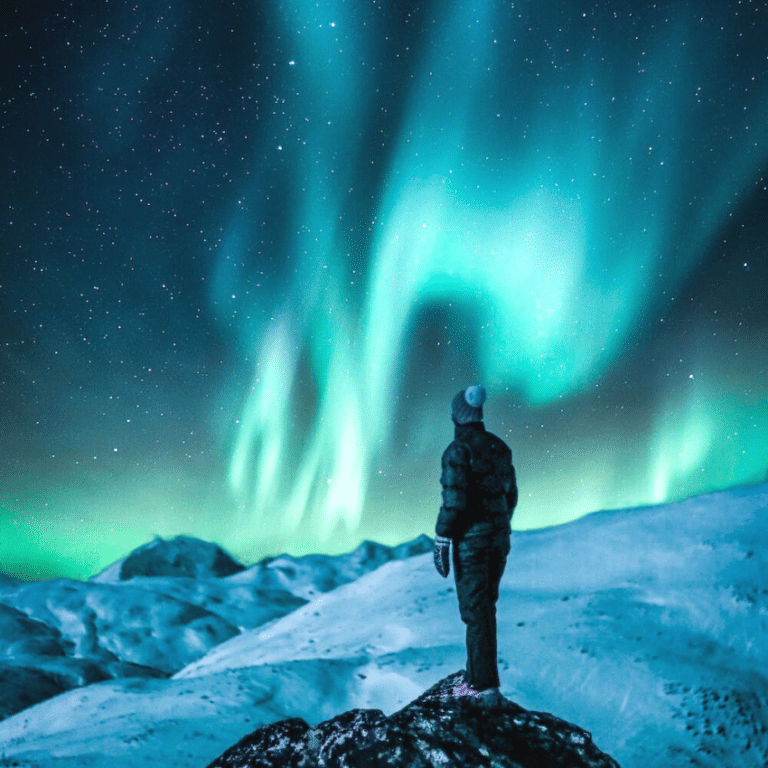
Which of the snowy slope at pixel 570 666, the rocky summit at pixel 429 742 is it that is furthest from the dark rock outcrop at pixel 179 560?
the rocky summit at pixel 429 742

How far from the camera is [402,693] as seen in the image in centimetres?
866

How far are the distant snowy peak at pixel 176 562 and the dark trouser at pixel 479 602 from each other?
222 ft

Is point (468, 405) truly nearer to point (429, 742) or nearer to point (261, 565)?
point (429, 742)

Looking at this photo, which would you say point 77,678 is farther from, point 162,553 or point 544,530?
point 162,553

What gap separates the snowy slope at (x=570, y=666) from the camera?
7488 mm

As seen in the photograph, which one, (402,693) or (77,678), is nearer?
(402,693)

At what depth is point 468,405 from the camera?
5.59m

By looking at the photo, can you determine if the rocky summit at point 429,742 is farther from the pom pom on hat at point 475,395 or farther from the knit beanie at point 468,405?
the pom pom on hat at point 475,395

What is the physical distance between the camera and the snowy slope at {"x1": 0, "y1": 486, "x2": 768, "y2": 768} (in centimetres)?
749

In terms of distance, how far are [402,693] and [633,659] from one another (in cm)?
347

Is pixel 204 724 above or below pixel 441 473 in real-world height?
below

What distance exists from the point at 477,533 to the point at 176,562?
251ft

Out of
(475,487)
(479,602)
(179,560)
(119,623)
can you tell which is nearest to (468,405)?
(475,487)

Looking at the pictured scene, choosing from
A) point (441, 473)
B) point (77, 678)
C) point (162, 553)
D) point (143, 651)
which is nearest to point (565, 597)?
point (441, 473)
